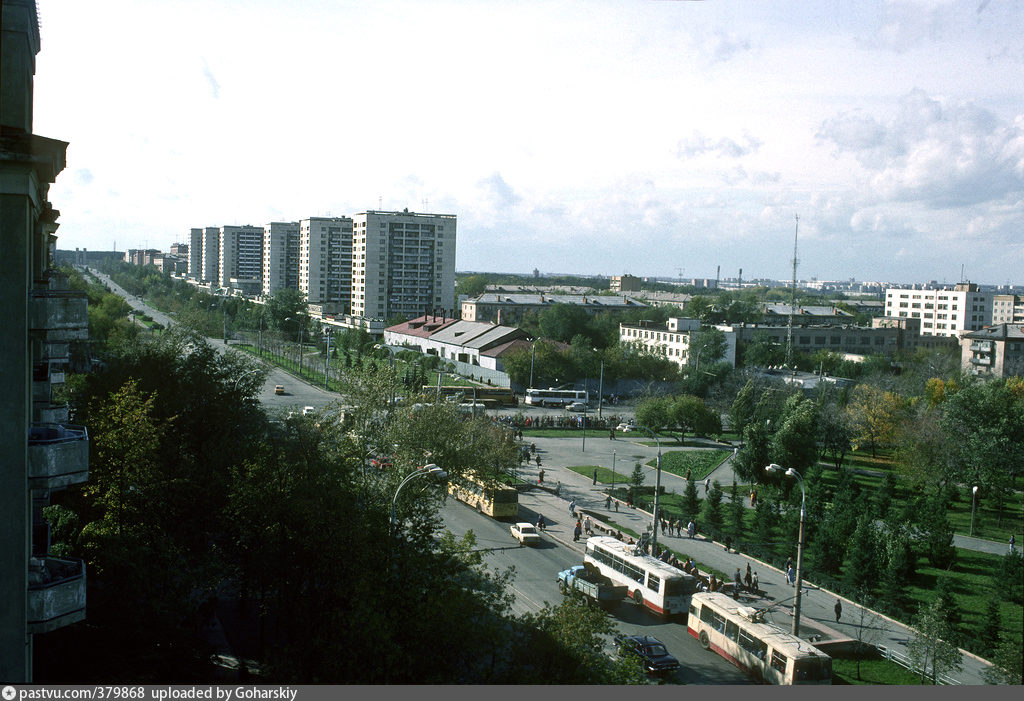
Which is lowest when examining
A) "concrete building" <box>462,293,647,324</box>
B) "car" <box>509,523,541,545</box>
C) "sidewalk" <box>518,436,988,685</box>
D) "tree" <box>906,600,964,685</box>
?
"sidewalk" <box>518,436,988,685</box>

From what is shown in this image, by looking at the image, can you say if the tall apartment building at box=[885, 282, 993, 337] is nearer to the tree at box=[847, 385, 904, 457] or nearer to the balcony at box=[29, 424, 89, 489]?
the tree at box=[847, 385, 904, 457]

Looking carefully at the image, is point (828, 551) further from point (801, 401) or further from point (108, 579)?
point (108, 579)

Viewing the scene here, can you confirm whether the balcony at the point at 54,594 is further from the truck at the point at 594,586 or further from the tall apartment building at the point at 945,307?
the tall apartment building at the point at 945,307

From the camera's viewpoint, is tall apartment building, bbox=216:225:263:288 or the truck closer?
the truck

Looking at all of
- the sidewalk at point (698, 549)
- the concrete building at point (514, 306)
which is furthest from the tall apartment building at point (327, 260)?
the sidewalk at point (698, 549)

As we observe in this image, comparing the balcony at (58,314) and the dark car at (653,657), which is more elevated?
the balcony at (58,314)

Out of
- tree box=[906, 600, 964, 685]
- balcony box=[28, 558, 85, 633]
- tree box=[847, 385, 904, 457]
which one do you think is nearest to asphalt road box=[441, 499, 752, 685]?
tree box=[906, 600, 964, 685]
